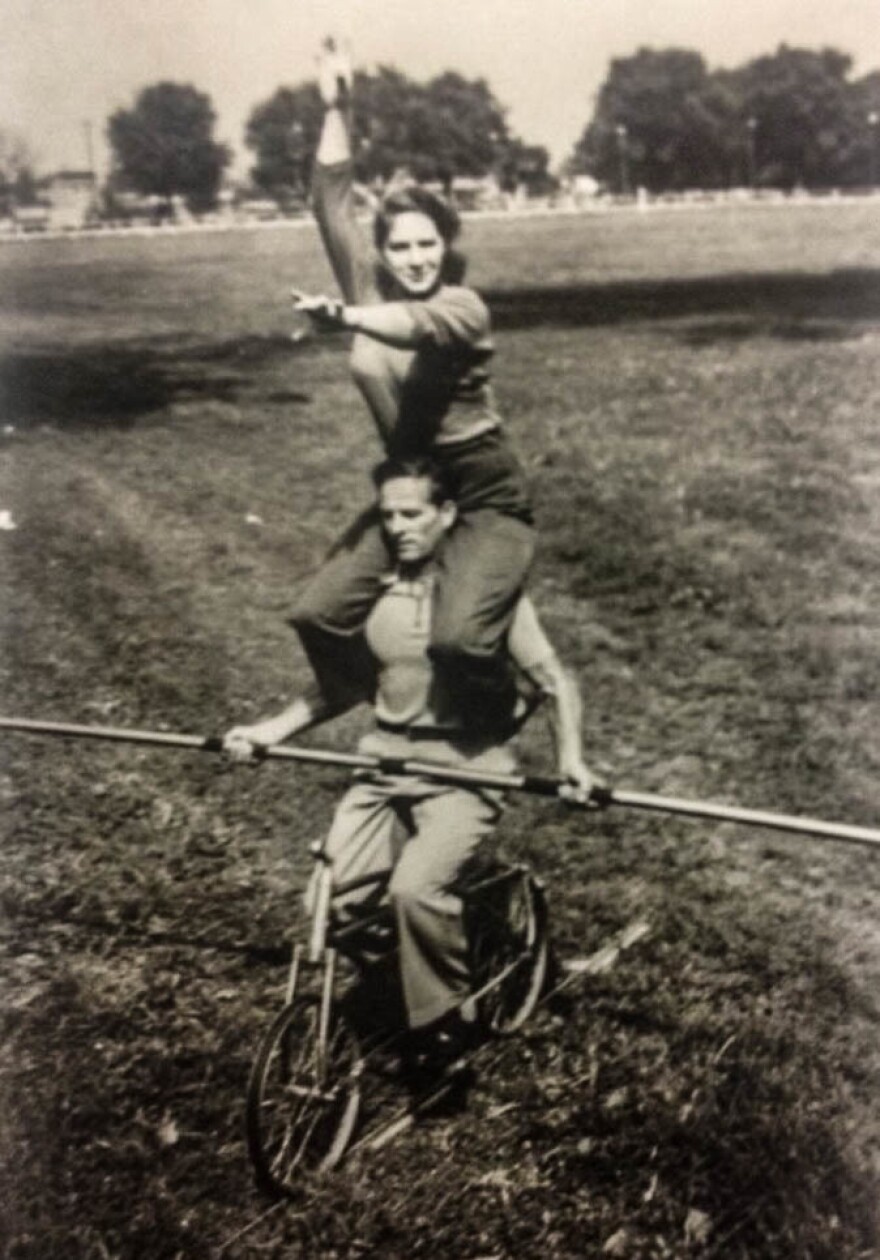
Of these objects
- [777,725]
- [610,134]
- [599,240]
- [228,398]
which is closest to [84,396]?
[228,398]

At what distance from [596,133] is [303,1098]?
18689 mm

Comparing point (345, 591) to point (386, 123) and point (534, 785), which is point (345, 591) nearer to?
point (534, 785)

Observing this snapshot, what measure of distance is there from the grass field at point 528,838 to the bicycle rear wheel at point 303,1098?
8 cm

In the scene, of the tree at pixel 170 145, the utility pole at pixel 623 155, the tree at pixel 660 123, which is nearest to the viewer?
the tree at pixel 170 145

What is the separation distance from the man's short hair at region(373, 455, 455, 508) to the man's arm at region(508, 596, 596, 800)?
0.31 m

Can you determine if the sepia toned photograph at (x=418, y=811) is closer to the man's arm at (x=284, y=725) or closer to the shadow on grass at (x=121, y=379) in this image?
the man's arm at (x=284, y=725)

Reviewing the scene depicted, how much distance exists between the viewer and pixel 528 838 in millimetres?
4715

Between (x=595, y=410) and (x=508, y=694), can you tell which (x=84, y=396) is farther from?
(x=508, y=694)

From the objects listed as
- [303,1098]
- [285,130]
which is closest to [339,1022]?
[303,1098]

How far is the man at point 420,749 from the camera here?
10.3ft

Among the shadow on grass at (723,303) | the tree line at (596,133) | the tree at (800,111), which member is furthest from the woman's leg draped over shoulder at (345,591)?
the tree at (800,111)

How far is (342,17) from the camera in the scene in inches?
139

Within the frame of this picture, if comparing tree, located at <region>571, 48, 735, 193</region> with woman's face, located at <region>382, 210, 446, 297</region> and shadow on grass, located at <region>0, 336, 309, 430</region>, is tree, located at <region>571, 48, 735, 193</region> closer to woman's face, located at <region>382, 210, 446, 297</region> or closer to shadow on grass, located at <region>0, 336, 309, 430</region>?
shadow on grass, located at <region>0, 336, 309, 430</region>

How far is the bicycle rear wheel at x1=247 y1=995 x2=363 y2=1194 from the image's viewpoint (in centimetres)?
305
